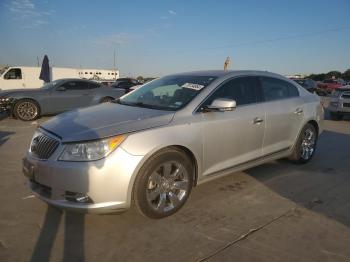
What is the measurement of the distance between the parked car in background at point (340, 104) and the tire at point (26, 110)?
1025cm

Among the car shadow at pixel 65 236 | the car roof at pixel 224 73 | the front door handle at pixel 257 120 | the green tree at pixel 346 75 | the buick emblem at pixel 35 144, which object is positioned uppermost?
the green tree at pixel 346 75

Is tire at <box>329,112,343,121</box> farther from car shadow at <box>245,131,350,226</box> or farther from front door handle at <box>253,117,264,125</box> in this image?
front door handle at <box>253,117,264,125</box>

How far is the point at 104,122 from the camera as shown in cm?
361

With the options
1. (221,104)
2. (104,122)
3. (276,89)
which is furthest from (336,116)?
(104,122)

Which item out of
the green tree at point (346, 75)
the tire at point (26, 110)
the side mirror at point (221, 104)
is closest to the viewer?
the side mirror at point (221, 104)

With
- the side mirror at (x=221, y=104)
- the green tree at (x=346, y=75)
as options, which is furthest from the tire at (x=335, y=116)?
the green tree at (x=346, y=75)

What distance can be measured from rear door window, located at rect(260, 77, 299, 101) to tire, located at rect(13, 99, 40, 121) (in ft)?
28.7

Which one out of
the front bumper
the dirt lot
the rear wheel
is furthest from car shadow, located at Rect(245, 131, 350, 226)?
the rear wheel

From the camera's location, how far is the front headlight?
323 centimetres

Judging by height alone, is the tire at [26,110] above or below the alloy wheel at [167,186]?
above

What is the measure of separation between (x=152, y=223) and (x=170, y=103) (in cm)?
142

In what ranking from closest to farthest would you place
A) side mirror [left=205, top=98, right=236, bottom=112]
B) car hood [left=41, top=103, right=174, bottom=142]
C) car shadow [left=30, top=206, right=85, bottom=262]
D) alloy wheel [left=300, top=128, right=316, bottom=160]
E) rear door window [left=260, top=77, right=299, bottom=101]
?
car shadow [left=30, top=206, right=85, bottom=262]
car hood [left=41, top=103, right=174, bottom=142]
side mirror [left=205, top=98, right=236, bottom=112]
rear door window [left=260, top=77, right=299, bottom=101]
alloy wheel [left=300, top=128, right=316, bottom=160]

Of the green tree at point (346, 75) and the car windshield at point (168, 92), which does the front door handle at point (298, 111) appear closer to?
the car windshield at point (168, 92)

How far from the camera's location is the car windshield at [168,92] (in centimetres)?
418
